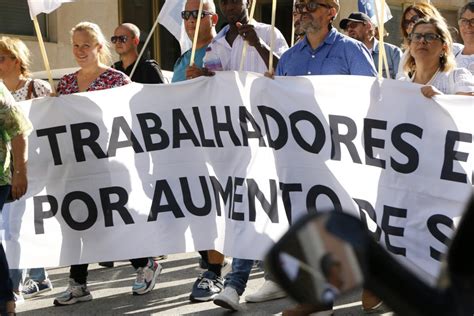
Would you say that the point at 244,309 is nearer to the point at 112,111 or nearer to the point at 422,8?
the point at 112,111

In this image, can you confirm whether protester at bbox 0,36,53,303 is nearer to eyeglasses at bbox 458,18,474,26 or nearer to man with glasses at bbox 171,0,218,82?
man with glasses at bbox 171,0,218,82

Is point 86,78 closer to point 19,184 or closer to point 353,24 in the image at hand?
point 19,184

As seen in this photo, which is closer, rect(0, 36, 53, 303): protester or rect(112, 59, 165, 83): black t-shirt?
rect(0, 36, 53, 303): protester

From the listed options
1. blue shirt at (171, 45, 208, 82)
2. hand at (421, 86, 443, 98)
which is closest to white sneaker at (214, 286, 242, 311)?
hand at (421, 86, 443, 98)

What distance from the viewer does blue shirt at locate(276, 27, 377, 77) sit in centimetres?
563

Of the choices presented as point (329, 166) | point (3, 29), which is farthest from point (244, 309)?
point (3, 29)

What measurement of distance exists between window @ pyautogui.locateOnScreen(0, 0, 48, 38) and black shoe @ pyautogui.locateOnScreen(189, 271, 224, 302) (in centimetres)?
934

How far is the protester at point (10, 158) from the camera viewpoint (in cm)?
523

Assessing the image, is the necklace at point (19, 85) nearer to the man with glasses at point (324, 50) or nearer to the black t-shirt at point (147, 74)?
the black t-shirt at point (147, 74)

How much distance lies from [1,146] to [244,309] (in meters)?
1.81

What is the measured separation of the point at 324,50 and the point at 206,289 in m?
1.73

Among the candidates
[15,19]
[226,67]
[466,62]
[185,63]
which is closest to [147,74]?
[185,63]

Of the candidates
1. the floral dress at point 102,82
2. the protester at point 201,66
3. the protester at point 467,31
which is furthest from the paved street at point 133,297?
the protester at point 467,31

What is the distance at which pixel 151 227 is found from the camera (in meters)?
5.86
